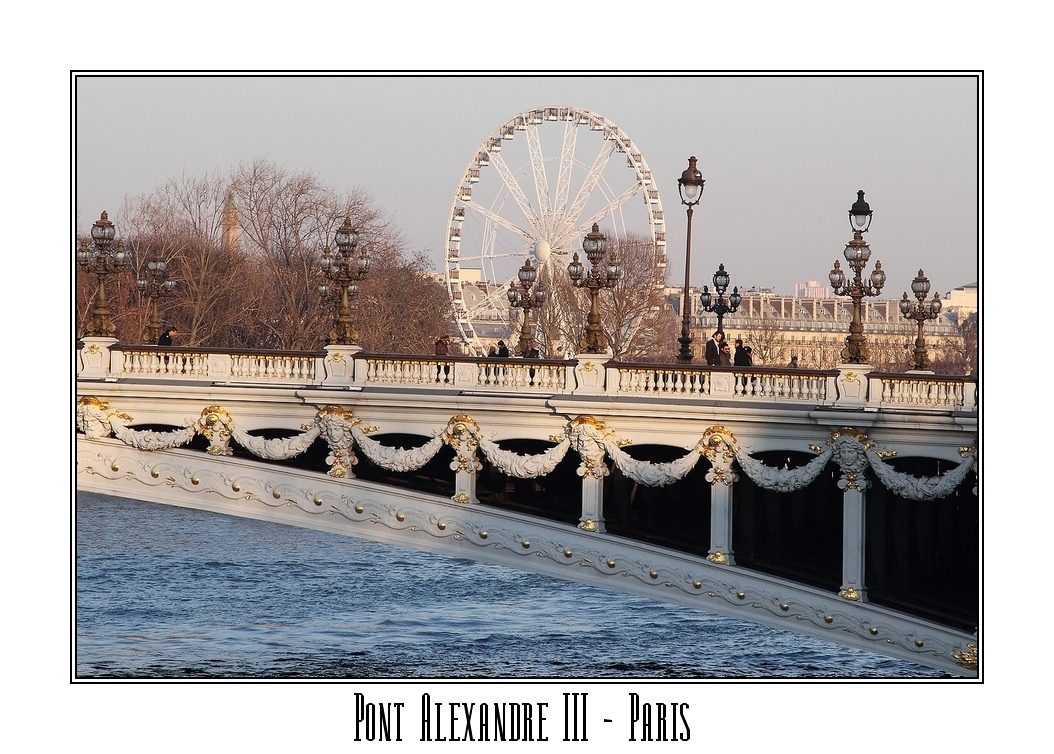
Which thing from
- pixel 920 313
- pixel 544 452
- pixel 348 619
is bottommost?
pixel 348 619

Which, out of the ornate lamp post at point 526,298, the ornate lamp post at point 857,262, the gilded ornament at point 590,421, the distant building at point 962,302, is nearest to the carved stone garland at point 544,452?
the gilded ornament at point 590,421

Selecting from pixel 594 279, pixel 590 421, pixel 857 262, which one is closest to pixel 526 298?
pixel 590 421

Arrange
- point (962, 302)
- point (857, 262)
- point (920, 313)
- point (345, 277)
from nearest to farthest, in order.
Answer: point (857, 262) → point (345, 277) → point (920, 313) → point (962, 302)

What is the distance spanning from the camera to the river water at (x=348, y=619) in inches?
1635

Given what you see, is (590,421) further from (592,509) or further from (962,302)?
(962,302)

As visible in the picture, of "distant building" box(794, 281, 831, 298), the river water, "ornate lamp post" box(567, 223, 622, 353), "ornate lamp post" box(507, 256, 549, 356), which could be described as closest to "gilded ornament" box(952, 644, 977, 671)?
the river water

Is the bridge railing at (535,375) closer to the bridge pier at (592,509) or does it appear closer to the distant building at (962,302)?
the bridge pier at (592,509)

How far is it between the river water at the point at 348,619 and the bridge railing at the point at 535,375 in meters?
7.05

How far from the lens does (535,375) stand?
106ft

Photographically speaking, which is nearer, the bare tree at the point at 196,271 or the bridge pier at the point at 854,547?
the bridge pier at the point at 854,547

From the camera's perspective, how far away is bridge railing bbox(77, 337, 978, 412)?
30.0 meters

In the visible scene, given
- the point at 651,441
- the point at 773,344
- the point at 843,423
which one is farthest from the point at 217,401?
the point at 773,344

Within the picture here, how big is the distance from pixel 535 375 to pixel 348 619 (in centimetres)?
1616

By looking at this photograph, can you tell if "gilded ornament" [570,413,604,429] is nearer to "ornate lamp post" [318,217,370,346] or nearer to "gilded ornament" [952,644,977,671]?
"ornate lamp post" [318,217,370,346]
